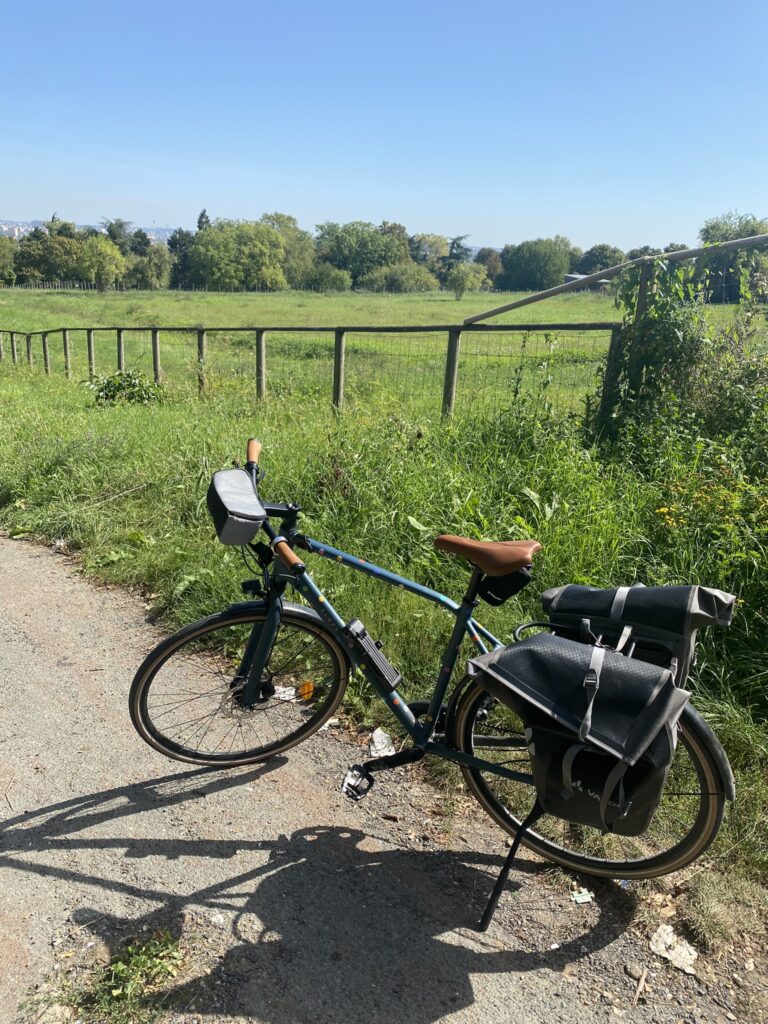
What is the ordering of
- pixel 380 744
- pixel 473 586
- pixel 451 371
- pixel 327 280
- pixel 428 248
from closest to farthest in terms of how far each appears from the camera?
pixel 473 586, pixel 380 744, pixel 451 371, pixel 327 280, pixel 428 248

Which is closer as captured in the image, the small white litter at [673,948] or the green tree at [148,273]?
the small white litter at [673,948]

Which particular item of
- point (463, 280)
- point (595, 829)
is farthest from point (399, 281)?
point (595, 829)

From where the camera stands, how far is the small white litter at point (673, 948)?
7.10 ft

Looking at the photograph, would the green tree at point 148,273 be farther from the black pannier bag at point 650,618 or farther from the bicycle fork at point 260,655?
the black pannier bag at point 650,618

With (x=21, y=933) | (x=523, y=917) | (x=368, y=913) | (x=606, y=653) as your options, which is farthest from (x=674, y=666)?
(x=21, y=933)

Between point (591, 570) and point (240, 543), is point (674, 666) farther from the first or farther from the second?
point (591, 570)

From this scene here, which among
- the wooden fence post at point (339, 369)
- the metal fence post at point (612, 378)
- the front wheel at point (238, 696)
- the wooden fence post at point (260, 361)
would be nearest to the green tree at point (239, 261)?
the wooden fence post at point (260, 361)

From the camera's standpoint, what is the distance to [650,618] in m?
2.09

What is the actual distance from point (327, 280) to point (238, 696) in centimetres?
10200

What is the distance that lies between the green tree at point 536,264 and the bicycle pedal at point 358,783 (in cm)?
9260

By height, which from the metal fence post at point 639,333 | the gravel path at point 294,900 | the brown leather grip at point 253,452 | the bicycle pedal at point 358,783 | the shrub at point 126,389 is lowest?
the gravel path at point 294,900

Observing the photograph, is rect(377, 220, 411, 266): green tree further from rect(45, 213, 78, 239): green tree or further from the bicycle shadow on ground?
the bicycle shadow on ground

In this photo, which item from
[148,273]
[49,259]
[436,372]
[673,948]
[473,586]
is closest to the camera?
[673,948]

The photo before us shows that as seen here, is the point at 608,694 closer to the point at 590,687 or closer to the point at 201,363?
the point at 590,687
